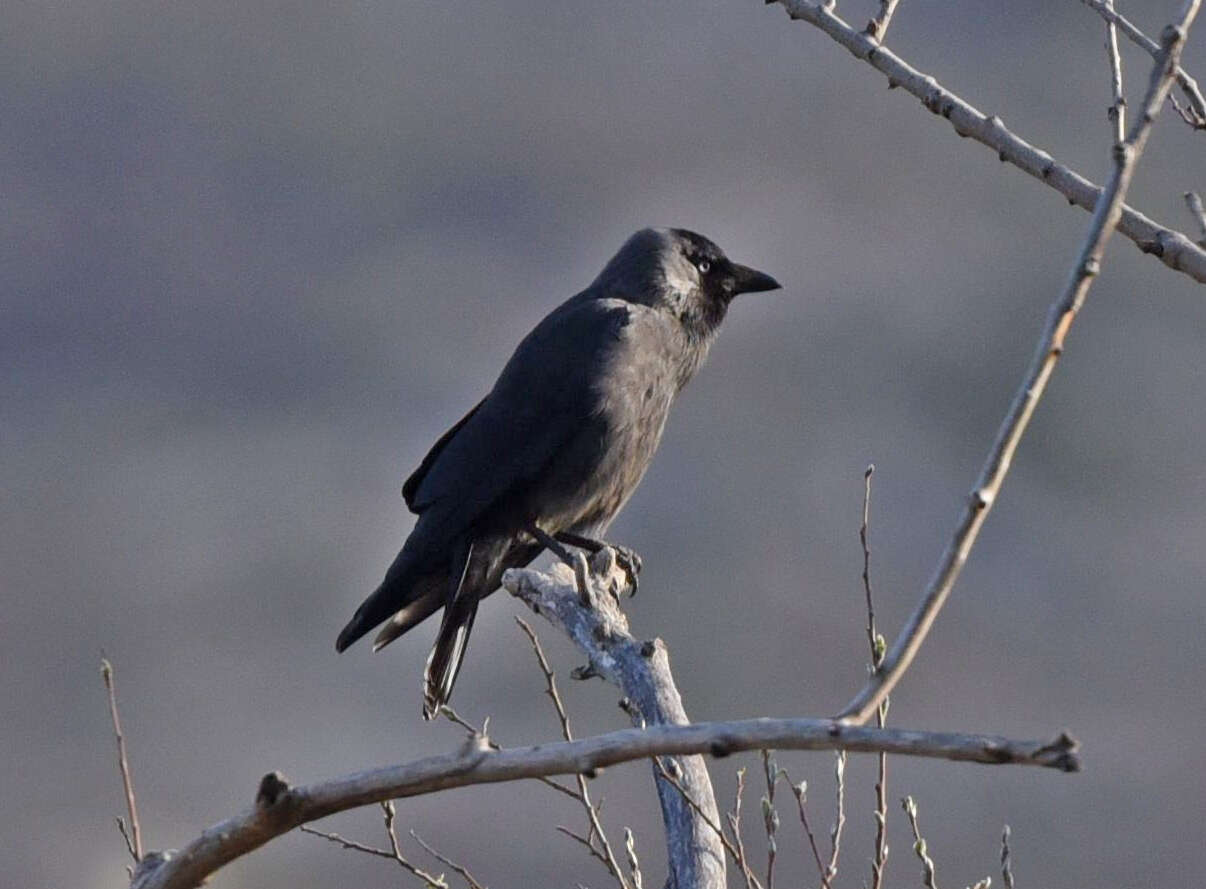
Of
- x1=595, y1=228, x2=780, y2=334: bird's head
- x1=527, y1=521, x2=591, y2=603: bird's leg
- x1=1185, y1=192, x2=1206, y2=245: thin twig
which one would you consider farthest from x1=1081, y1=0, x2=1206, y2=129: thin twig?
x1=595, y1=228, x2=780, y2=334: bird's head

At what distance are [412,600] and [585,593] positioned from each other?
88 cm

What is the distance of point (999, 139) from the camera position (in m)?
2.52

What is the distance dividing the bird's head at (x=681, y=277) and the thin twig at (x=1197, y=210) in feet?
8.23

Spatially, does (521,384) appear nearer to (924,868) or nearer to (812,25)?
(812,25)

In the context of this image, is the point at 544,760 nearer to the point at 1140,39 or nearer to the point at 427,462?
the point at 1140,39

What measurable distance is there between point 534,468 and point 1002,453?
9.89 ft

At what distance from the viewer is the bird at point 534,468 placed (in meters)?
4.31

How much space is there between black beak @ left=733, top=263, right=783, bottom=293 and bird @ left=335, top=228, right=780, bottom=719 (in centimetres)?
42

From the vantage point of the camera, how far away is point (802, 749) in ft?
4.62

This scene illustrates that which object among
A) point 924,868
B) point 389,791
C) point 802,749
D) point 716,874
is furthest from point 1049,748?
point 716,874

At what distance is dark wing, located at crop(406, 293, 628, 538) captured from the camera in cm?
440

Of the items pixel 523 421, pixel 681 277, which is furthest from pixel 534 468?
pixel 681 277

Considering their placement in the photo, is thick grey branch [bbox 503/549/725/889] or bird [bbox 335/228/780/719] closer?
thick grey branch [bbox 503/549/725/889]

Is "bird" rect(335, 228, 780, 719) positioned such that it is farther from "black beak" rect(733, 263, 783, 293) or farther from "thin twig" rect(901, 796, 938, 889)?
"thin twig" rect(901, 796, 938, 889)
